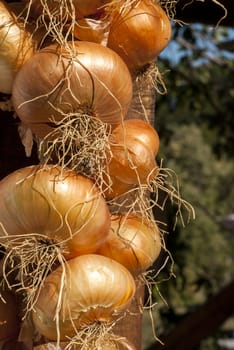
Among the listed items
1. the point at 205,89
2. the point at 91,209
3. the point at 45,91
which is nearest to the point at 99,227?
the point at 91,209

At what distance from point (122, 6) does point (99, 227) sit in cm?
25

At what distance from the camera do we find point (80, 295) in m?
0.83

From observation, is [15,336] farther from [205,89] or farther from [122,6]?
[205,89]

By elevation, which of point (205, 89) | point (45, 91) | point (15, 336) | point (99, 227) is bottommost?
point (205, 89)

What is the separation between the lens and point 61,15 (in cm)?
85

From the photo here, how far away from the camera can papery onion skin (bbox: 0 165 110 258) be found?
816mm

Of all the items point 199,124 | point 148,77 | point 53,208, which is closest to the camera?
point 53,208

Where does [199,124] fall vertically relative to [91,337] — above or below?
below

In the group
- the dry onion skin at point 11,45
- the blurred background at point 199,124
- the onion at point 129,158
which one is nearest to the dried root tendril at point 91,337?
the onion at point 129,158

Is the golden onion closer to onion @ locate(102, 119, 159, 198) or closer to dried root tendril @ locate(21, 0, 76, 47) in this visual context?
onion @ locate(102, 119, 159, 198)

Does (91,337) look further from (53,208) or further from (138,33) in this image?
(138,33)

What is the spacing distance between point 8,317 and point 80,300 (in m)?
0.11

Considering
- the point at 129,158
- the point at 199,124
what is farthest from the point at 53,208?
the point at 199,124

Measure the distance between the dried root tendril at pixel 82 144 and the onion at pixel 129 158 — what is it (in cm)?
2
